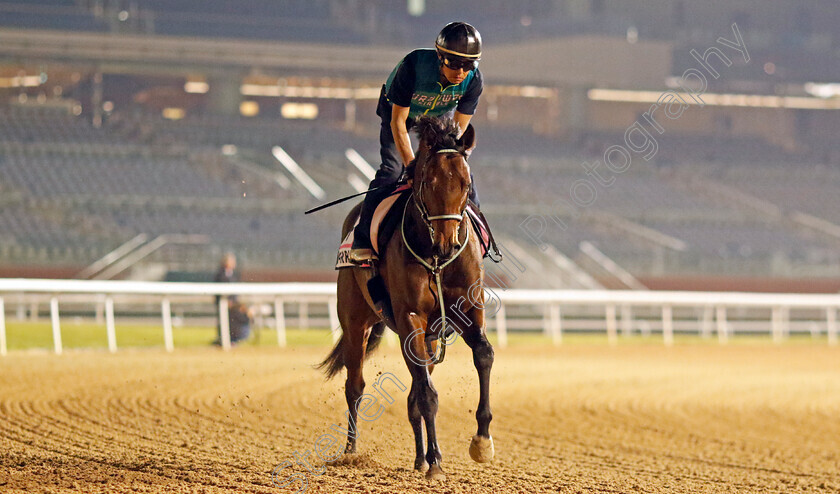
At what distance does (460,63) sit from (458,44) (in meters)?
0.12

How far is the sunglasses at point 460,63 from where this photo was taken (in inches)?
221

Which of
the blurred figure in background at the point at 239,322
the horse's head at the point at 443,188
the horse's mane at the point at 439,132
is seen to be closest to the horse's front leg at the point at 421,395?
the horse's head at the point at 443,188

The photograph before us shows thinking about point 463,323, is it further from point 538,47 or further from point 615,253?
point 538,47

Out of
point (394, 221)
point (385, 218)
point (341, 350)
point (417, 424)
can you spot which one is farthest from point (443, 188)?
point (341, 350)

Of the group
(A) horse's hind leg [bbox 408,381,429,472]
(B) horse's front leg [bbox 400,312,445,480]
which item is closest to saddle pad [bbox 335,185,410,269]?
(B) horse's front leg [bbox 400,312,445,480]

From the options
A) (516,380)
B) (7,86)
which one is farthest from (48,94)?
(516,380)

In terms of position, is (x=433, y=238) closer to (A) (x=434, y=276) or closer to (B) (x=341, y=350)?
(A) (x=434, y=276)

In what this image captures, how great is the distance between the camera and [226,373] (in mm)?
11469

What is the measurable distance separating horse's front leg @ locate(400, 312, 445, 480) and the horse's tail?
135 centimetres

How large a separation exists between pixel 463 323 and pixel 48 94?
27.5 metres

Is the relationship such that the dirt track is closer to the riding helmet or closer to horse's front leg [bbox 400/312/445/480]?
horse's front leg [bbox 400/312/445/480]

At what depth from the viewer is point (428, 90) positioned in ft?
19.4

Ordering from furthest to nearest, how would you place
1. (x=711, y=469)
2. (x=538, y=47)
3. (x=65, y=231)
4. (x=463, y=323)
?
1. (x=538, y=47)
2. (x=65, y=231)
3. (x=711, y=469)
4. (x=463, y=323)

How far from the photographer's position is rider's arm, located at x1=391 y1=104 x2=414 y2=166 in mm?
5770
